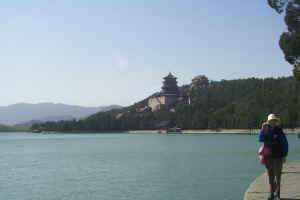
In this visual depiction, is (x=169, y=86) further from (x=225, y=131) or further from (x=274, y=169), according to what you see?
(x=274, y=169)

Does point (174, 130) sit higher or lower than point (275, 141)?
lower

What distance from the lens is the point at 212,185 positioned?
1505cm

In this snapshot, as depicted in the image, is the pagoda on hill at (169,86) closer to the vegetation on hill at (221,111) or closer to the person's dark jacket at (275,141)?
the vegetation on hill at (221,111)

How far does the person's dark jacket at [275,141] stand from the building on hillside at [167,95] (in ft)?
453

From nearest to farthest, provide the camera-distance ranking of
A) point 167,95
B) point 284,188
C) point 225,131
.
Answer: point 284,188 < point 225,131 < point 167,95

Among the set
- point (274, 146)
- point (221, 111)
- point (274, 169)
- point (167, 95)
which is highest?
point (167, 95)

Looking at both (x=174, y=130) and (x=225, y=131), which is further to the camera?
(x=174, y=130)

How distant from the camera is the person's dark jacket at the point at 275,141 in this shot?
7523 mm

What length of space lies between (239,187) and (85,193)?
5.38 meters

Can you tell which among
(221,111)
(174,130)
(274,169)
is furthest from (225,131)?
(274,169)

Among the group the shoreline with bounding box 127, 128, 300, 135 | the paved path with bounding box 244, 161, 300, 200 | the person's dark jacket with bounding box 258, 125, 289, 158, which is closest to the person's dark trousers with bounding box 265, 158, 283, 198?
the person's dark jacket with bounding box 258, 125, 289, 158

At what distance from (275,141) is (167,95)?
141 meters

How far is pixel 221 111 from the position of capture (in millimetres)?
111812

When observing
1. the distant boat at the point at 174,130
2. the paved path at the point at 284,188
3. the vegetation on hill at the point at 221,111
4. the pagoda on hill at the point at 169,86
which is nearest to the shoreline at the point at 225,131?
the vegetation on hill at the point at 221,111
